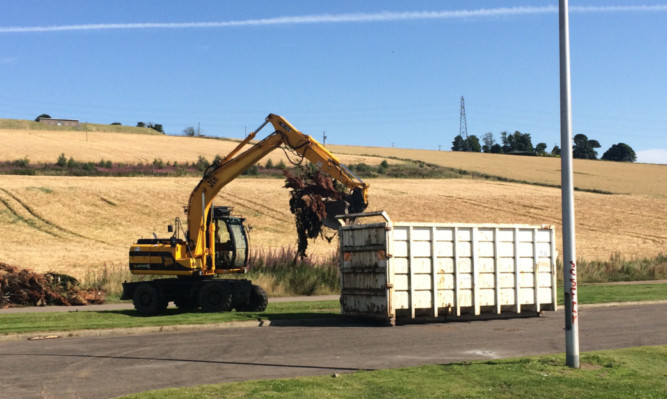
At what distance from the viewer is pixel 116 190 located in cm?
4797

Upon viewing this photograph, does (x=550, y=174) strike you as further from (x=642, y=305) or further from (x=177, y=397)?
(x=177, y=397)

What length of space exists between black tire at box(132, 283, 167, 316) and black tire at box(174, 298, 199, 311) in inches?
17.6

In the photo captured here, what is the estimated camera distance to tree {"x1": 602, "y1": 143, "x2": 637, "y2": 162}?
464ft

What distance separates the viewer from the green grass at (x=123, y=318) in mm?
16609

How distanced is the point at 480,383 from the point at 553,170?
75.8 m

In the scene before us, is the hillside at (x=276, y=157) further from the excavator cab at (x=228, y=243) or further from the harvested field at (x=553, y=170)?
the excavator cab at (x=228, y=243)

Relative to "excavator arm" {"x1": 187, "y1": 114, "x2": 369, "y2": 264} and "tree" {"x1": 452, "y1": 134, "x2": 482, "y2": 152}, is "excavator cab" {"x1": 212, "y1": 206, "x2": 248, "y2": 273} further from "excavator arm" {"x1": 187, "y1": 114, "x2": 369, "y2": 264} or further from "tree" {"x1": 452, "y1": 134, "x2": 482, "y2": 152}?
"tree" {"x1": 452, "y1": 134, "x2": 482, "y2": 152}

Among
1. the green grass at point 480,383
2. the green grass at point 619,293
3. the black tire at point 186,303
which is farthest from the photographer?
the green grass at point 619,293

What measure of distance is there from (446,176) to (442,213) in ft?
73.1

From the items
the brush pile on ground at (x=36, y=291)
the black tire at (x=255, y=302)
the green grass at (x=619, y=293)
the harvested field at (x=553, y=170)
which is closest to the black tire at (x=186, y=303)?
the black tire at (x=255, y=302)

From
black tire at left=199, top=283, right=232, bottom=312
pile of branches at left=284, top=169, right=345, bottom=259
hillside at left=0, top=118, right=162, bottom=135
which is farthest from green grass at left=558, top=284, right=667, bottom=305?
hillside at left=0, top=118, right=162, bottom=135

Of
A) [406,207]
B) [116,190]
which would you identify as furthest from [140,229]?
[406,207]

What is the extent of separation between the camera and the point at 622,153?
142 m

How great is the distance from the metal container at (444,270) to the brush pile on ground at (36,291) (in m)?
8.62
